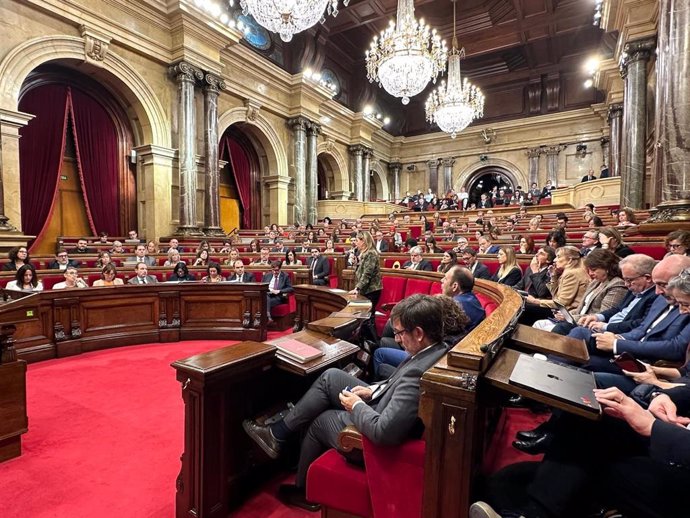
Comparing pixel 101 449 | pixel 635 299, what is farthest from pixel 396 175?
pixel 101 449

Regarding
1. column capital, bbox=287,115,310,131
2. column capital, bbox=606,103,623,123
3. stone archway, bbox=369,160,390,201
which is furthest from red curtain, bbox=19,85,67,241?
column capital, bbox=606,103,623,123

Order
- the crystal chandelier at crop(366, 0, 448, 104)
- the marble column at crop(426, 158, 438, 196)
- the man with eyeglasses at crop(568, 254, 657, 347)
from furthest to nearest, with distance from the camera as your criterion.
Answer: the marble column at crop(426, 158, 438, 196), the crystal chandelier at crop(366, 0, 448, 104), the man with eyeglasses at crop(568, 254, 657, 347)

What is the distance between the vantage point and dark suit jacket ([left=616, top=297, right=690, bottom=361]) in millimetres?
1766

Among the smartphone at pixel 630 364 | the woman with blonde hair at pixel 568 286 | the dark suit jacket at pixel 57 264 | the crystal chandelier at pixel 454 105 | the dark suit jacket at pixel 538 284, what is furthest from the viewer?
the crystal chandelier at pixel 454 105

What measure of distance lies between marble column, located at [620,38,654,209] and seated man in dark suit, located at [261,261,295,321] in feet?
24.9

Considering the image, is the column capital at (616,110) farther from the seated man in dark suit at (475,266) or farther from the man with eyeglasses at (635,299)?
the man with eyeglasses at (635,299)

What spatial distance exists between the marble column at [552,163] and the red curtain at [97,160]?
53.6 ft

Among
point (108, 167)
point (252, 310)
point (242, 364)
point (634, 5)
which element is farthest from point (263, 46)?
point (242, 364)

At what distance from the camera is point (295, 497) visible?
1.85m

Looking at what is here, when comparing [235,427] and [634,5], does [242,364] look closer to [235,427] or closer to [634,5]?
[235,427]

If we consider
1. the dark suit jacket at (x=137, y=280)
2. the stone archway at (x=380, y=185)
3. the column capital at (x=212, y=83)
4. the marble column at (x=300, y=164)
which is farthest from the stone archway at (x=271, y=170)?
the dark suit jacket at (x=137, y=280)

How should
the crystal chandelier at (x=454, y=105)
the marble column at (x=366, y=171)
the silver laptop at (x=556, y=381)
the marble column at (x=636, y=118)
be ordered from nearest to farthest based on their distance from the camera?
the silver laptop at (x=556, y=381)
the marble column at (x=636, y=118)
the crystal chandelier at (x=454, y=105)
the marble column at (x=366, y=171)

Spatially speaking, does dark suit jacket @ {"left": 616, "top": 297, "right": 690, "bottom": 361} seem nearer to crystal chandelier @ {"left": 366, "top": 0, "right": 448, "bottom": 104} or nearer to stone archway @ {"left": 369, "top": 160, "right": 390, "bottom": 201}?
crystal chandelier @ {"left": 366, "top": 0, "right": 448, "bottom": 104}

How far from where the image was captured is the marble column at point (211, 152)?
1000cm
